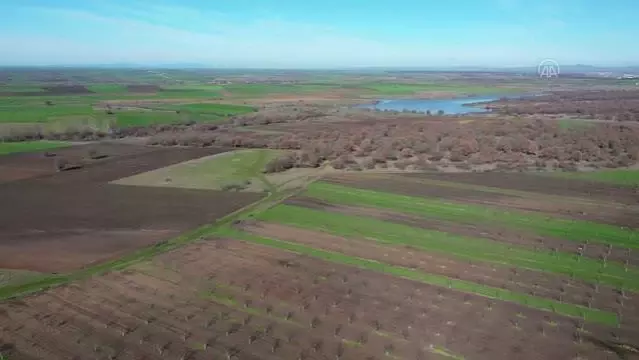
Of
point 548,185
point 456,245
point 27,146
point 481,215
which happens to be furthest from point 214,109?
point 456,245

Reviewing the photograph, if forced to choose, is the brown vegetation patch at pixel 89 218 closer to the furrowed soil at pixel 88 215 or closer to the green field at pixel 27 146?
the furrowed soil at pixel 88 215

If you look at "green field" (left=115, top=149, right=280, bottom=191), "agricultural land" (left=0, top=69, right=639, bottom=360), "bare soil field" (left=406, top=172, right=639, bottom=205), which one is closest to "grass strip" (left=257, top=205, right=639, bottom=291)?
"agricultural land" (left=0, top=69, right=639, bottom=360)

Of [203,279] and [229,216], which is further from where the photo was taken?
[229,216]

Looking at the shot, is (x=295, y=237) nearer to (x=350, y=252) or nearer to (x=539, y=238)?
(x=350, y=252)

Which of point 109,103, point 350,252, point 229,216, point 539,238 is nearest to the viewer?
point 350,252

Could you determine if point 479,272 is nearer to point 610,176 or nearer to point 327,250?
point 327,250

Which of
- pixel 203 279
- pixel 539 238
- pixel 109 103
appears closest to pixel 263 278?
pixel 203 279
